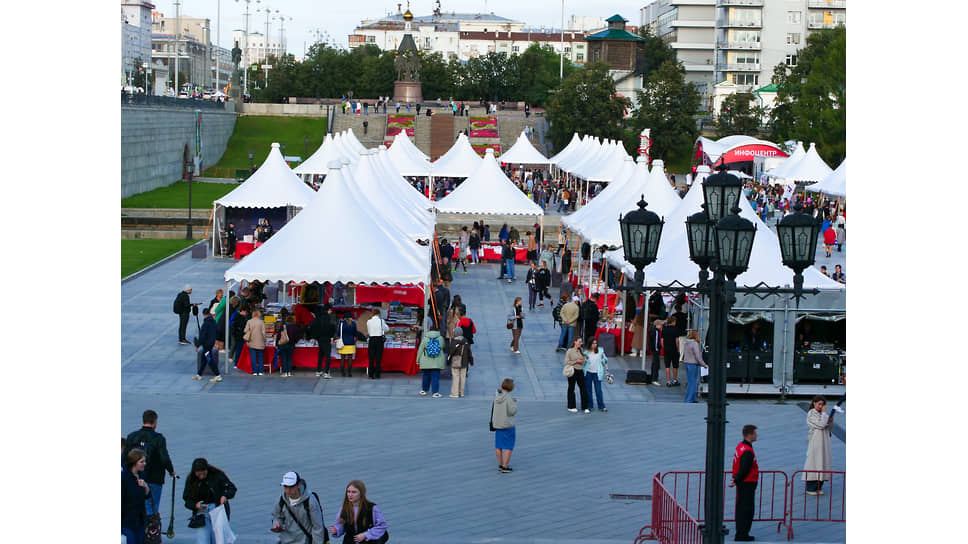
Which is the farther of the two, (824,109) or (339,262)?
(824,109)

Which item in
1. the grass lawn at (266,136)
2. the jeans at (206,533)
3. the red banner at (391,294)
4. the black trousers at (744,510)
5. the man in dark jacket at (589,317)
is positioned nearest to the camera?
the jeans at (206,533)

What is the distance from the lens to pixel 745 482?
12.2m

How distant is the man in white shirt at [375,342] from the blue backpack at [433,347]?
161cm

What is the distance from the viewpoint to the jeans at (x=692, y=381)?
18.7 meters

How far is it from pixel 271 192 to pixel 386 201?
8.17 metres

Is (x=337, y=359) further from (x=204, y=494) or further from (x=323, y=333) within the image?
(x=204, y=494)

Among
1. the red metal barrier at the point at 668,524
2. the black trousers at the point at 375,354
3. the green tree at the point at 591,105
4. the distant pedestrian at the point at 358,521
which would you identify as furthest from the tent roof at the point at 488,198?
the green tree at the point at 591,105

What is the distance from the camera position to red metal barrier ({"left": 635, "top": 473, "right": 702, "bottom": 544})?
11016 mm

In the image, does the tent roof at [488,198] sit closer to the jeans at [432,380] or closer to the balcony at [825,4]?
the jeans at [432,380]

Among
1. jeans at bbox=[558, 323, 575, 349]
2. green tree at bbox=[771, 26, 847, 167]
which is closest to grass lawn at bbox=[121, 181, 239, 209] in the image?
jeans at bbox=[558, 323, 575, 349]

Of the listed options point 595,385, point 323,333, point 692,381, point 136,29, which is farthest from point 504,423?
point 136,29

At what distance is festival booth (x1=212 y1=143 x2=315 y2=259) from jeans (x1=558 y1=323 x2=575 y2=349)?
44.3ft

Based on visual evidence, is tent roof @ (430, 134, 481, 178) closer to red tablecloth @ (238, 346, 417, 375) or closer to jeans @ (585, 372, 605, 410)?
red tablecloth @ (238, 346, 417, 375)

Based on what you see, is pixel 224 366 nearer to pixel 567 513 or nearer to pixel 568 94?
pixel 567 513
